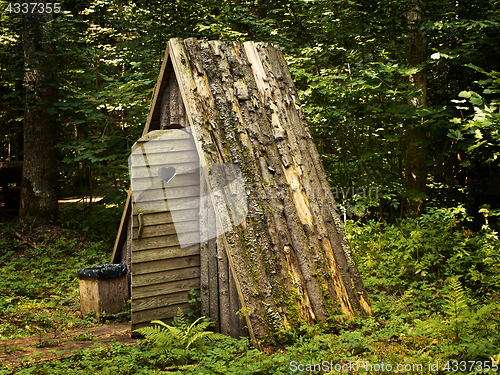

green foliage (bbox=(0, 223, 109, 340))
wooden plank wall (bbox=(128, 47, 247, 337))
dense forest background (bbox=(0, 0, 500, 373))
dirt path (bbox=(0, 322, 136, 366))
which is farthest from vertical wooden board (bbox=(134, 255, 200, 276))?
green foliage (bbox=(0, 223, 109, 340))

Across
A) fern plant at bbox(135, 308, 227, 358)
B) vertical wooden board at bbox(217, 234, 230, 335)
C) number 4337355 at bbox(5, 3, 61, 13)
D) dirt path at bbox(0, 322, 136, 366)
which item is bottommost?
dirt path at bbox(0, 322, 136, 366)

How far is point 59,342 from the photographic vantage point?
12.9ft

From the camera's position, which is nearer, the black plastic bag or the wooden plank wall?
the wooden plank wall

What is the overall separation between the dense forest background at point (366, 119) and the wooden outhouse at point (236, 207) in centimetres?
43

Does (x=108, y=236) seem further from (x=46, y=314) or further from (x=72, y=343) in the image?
(x=72, y=343)

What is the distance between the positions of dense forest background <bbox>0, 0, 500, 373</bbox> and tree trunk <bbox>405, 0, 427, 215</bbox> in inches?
1.1

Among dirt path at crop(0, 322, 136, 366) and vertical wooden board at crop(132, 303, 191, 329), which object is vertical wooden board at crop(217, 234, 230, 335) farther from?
dirt path at crop(0, 322, 136, 366)

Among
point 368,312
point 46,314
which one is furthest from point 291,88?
point 46,314

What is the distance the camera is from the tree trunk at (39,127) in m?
8.62

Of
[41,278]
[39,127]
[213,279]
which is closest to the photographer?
[213,279]

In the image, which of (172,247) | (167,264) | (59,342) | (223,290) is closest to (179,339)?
(223,290)

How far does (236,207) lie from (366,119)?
5.69 m

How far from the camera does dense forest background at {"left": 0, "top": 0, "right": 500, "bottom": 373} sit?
477 centimetres

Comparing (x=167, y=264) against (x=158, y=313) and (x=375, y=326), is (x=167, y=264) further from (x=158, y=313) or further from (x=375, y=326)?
(x=375, y=326)
